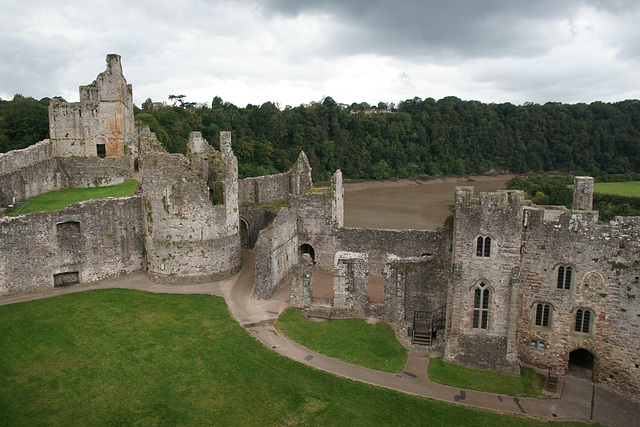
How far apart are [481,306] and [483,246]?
2.19 metres

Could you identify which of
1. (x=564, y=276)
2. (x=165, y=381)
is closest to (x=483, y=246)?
(x=564, y=276)

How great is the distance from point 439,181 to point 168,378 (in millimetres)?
81230

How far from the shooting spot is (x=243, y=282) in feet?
80.7

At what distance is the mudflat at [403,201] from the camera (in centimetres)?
5219

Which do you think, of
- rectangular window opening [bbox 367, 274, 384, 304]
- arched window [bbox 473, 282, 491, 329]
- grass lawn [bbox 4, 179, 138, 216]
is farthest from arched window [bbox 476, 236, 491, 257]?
grass lawn [bbox 4, 179, 138, 216]

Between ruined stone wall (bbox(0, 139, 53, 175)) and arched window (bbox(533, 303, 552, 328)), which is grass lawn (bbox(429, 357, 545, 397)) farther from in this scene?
ruined stone wall (bbox(0, 139, 53, 175))

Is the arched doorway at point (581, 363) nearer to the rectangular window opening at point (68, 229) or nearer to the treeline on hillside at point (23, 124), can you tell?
the rectangular window opening at point (68, 229)

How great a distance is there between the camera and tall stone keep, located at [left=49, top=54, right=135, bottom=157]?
34438 mm

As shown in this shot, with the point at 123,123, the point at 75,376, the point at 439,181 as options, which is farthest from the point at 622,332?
the point at 439,181

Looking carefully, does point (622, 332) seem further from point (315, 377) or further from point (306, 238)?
point (306, 238)

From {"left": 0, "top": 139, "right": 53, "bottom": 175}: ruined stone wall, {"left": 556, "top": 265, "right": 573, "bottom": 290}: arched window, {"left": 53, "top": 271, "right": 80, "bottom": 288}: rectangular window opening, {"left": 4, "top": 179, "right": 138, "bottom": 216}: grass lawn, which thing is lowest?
{"left": 53, "top": 271, "right": 80, "bottom": 288}: rectangular window opening

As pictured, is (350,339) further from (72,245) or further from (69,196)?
(69,196)

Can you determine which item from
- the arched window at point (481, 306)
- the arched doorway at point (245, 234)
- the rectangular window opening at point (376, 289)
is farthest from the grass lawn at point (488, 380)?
the arched doorway at point (245, 234)

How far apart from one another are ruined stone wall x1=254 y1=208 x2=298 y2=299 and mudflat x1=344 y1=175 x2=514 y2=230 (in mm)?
23766
